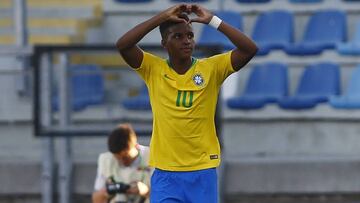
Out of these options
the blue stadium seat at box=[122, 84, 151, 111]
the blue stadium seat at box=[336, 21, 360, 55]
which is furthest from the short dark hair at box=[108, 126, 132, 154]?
the blue stadium seat at box=[336, 21, 360, 55]

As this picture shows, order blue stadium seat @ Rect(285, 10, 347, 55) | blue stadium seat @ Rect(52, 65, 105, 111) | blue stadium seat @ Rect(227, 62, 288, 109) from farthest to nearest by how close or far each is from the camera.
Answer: blue stadium seat @ Rect(285, 10, 347, 55), blue stadium seat @ Rect(227, 62, 288, 109), blue stadium seat @ Rect(52, 65, 105, 111)

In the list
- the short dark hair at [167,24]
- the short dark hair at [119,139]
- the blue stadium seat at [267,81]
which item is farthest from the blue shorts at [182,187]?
the blue stadium seat at [267,81]

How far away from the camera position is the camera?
10070mm

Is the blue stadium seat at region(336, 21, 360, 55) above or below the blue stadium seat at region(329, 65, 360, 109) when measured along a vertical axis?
above

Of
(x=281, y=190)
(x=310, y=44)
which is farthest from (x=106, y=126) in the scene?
(x=310, y=44)

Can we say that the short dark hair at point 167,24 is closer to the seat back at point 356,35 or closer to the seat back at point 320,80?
the seat back at point 320,80

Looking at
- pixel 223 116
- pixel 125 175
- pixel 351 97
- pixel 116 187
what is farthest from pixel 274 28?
pixel 116 187

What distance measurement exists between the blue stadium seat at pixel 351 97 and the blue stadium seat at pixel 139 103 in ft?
6.92

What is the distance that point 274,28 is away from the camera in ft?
47.9

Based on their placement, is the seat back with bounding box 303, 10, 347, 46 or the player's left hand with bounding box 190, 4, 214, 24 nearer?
the player's left hand with bounding box 190, 4, 214, 24

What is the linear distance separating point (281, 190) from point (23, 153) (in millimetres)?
2557

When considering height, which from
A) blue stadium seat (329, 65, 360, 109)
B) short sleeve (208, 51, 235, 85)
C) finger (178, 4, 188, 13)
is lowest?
blue stadium seat (329, 65, 360, 109)

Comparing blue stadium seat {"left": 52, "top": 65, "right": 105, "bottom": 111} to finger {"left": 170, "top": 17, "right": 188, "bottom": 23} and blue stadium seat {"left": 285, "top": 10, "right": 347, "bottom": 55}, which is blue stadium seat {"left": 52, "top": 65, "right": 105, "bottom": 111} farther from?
finger {"left": 170, "top": 17, "right": 188, "bottom": 23}

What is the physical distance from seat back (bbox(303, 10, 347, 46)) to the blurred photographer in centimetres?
471
